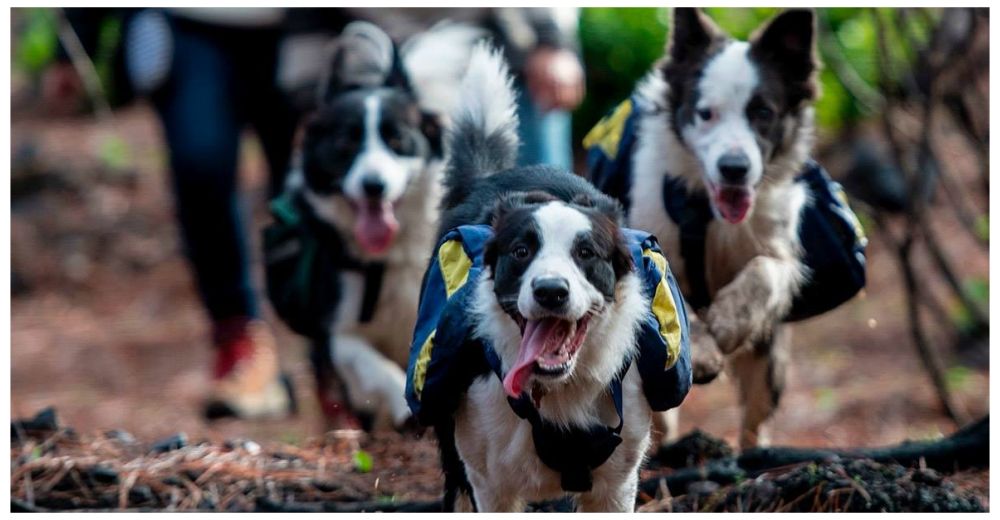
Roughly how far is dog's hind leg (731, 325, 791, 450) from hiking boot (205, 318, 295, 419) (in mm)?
2524

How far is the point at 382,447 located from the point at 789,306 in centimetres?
159

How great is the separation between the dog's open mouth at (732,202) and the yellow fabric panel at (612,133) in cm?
45

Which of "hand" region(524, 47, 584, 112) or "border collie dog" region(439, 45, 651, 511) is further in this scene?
"hand" region(524, 47, 584, 112)

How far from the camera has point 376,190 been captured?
5043 millimetres

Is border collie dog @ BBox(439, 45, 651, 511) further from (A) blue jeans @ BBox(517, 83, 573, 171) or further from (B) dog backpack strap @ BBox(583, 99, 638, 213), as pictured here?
(A) blue jeans @ BBox(517, 83, 573, 171)

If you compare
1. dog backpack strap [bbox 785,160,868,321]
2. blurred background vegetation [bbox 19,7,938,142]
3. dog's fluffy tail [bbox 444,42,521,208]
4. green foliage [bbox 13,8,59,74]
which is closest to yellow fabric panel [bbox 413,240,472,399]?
dog's fluffy tail [bbox 444,42,521,208]

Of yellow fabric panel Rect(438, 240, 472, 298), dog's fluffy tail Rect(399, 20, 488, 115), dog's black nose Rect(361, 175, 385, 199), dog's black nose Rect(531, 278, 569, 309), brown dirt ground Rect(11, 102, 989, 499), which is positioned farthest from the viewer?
brown dirt ground Rect(11, 102, 989, 499)

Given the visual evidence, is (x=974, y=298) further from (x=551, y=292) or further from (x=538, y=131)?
(x=551, y=292)

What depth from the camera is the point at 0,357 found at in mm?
4398

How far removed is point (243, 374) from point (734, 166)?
3.21 metres

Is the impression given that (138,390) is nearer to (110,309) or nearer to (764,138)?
(110,309)

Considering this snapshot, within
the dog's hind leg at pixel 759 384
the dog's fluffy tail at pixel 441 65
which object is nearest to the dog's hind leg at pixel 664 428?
the dog's hind leg at pixel 759 384

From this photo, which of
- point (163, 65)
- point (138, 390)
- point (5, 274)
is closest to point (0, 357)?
point (5, 274)

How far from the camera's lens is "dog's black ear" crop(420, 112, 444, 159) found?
522cm
